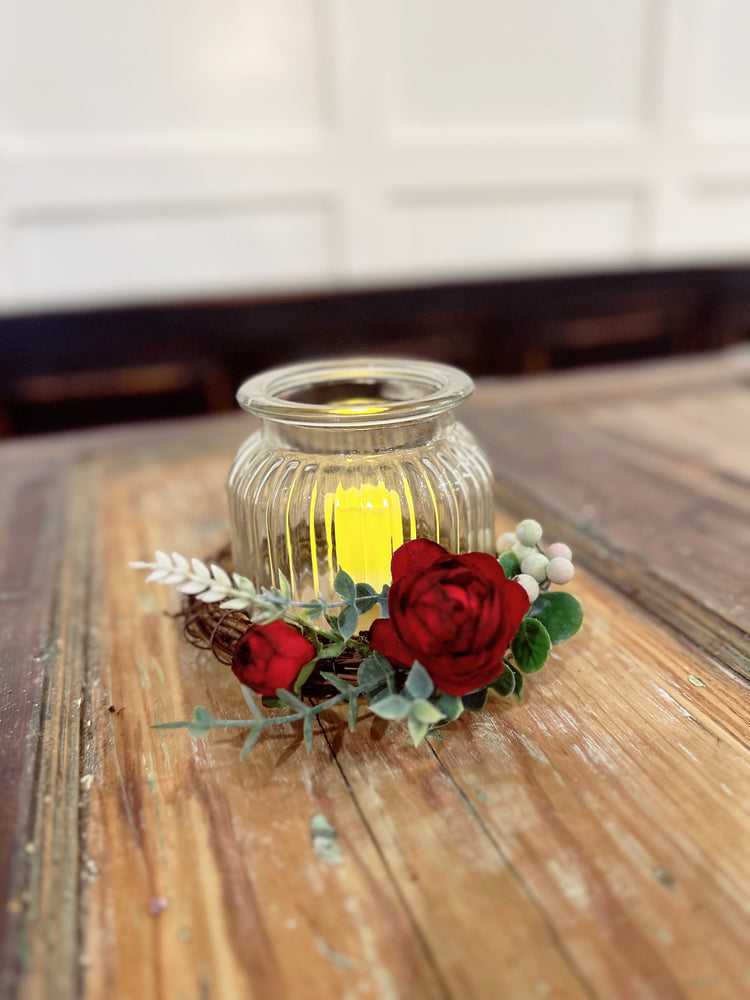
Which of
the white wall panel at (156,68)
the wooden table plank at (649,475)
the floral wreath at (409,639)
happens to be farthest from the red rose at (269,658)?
the white wall panel at (156,68)

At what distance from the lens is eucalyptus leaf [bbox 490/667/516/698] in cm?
36

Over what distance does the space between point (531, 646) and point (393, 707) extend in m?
0.09

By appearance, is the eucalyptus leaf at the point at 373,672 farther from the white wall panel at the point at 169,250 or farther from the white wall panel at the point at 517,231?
the white wall panel at the point at 517,231

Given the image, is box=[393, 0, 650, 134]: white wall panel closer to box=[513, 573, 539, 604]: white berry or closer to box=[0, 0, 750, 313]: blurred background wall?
box=[0, 0, 750, 313]: blurred background wall

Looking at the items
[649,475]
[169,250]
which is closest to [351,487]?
[649,475]

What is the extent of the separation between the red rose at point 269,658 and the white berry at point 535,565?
133mm

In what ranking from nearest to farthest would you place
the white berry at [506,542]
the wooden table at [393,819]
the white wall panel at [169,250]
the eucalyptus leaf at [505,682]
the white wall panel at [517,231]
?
the wooden table at [393,819] < the eucalyptus leaf at [505,682] < the white berry at [506,542] < the white wall panel at [169,250] < the white wall panel at [517,231]

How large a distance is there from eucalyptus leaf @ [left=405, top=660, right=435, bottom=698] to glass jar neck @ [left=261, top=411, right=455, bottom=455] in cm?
14

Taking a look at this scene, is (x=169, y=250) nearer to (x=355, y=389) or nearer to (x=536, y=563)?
(x=355, y=389)

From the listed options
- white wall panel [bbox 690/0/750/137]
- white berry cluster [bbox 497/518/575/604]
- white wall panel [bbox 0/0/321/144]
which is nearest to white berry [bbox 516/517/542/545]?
white berry cluster [bbox 497/518/575/604]

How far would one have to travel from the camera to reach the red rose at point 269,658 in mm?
345

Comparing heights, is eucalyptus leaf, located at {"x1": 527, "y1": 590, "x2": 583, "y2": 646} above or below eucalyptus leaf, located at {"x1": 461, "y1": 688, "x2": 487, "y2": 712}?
above

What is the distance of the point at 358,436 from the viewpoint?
1.39ft

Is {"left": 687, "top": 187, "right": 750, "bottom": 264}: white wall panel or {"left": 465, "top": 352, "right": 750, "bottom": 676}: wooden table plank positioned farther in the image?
{"left": 687, "top": 187, "right": 750, "bottom": 264}: white wall panel
